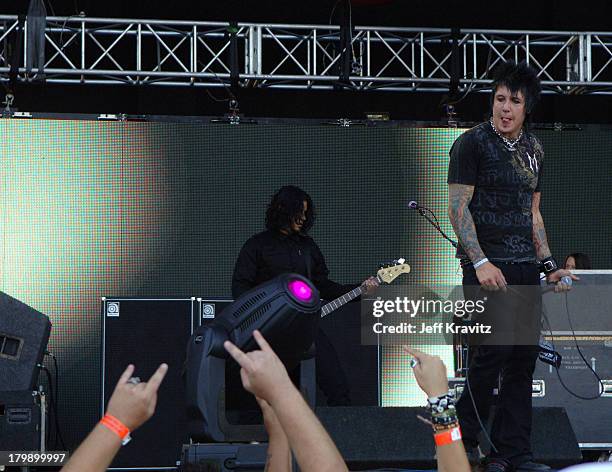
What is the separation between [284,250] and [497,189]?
5.72ft

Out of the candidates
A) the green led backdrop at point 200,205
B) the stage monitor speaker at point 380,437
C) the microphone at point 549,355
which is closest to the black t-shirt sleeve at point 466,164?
the stage monitor speaker at point 380,437

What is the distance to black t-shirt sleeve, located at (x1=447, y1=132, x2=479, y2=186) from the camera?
4.02 metres

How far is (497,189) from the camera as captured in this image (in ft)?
13.2

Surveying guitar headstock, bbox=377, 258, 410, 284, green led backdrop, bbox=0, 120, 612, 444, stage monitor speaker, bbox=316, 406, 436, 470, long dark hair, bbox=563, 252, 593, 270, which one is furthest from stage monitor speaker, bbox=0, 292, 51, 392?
long dark hair, bbox=563, 252, 593, 270

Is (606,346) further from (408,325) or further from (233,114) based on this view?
(233,114)

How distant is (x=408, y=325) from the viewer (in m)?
5.31

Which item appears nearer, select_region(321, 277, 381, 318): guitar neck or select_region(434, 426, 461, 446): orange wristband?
select_region(434, 426, 461, 446): orange wristband

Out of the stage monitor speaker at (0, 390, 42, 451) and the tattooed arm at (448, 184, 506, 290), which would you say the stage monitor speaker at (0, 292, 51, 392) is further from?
the tattooed arm at (448, 184, 506, 290)

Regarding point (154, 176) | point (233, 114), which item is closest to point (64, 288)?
point (154, 176)

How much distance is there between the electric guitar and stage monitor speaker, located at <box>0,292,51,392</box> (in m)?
1.62

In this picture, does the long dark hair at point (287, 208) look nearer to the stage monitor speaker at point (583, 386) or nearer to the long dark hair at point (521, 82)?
the stage monitor speaker at point (583, 386)

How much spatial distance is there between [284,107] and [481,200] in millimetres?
4379

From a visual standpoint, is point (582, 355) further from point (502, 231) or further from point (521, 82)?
point (521, 82)

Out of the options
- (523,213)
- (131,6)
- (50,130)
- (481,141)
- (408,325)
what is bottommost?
(408,325)
